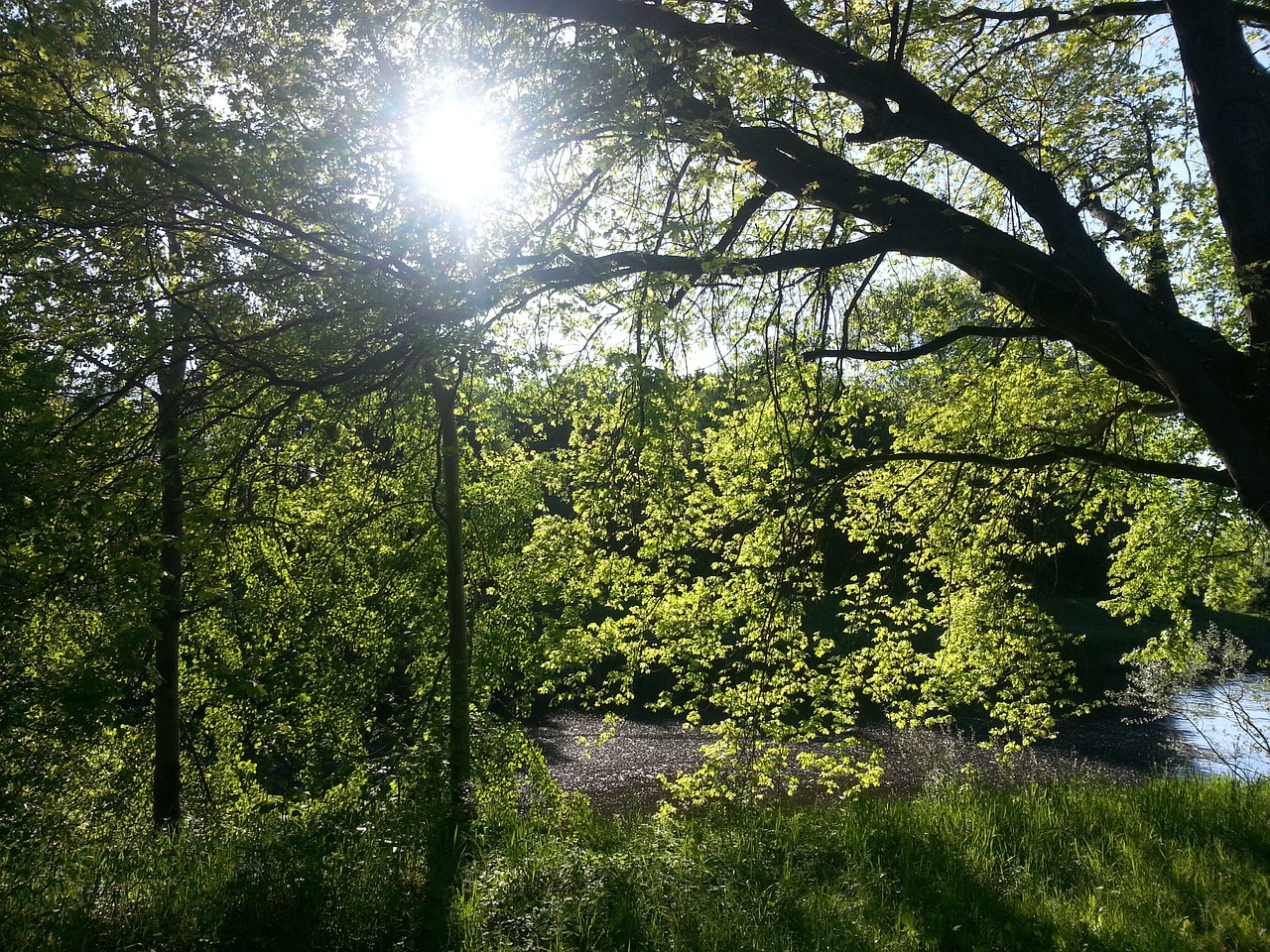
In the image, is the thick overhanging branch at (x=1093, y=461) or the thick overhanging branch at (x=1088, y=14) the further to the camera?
the thick overhanging branch at (x=1093, y=461)

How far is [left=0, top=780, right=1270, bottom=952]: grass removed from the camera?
168 inches

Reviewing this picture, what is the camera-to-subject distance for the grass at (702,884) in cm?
427

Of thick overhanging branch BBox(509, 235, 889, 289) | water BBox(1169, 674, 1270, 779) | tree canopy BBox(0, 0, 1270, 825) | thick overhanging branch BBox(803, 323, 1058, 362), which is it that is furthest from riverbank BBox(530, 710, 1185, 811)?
thick overhanging branch BBox(509, 235, 889, 289)

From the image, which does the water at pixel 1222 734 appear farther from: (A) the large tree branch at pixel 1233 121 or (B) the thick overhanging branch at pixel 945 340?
(A) the large tree branch at pixel 1233 121

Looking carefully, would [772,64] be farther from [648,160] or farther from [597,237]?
[597,237]

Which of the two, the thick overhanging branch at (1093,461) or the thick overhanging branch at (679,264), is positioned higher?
the thick overhanging branch at (679,264)

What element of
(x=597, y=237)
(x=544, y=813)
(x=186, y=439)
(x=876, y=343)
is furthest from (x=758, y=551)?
(x=186, y=439)

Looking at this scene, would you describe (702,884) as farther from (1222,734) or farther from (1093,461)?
(1222,734)

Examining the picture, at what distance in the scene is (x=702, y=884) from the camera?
496 centimetres

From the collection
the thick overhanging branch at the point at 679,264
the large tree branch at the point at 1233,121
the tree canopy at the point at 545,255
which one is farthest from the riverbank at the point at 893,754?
the thick overhanging branch at the point at 679,264

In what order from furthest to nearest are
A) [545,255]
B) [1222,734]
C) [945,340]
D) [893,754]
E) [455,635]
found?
[893,754] < [1222,734] < [455,635] < [945,340] < [545,255]

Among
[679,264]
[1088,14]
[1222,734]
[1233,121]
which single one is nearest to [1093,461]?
[1233,121]

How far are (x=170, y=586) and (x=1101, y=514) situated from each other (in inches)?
463

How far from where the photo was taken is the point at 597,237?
5.41 meters
